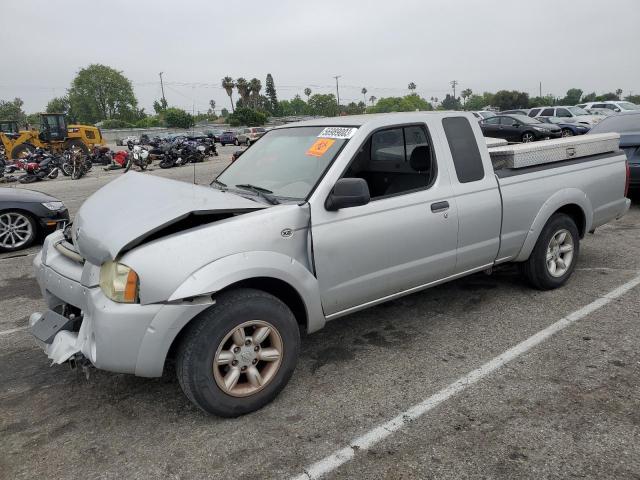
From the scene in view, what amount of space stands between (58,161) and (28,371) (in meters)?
20.0

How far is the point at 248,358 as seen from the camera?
113 inches

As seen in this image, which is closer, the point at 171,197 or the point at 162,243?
the point at 162,243

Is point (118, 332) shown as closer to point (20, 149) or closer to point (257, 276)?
point (257, 276)

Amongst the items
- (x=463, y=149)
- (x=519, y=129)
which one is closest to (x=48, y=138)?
(x=519, y=129)

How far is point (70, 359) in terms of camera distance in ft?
9.05

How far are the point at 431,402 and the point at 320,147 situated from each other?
73.1 inches

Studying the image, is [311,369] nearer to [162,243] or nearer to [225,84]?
[162,243]

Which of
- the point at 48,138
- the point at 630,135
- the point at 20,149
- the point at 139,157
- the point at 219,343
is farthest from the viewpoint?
the point at 48,138

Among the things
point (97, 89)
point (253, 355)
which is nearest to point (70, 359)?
point (253, 355)

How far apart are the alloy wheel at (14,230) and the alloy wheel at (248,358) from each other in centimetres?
575

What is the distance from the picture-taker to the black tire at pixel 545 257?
176 inches

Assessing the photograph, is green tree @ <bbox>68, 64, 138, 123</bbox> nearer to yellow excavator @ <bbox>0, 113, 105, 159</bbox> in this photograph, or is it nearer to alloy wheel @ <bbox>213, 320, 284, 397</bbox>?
yellow excavator @ <bbox>0, 113, 105, 159</bbox>

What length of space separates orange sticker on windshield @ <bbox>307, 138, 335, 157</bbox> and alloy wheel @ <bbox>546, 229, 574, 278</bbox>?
241 centimetres

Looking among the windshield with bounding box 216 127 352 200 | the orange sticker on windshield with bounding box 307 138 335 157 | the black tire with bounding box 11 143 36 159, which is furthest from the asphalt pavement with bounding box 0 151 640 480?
the black tire with bounding box 11 143 36 159
